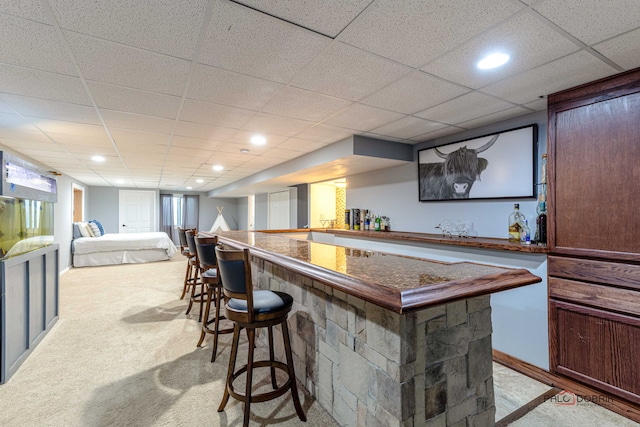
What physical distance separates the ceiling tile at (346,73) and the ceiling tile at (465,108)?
738 millimetres

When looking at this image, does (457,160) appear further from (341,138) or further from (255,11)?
(255,11)

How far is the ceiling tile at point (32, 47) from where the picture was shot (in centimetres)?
137

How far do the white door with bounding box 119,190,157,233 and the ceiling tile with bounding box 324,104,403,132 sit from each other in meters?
9.29

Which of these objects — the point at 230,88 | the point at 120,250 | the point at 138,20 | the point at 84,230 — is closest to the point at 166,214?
the point at 84,230

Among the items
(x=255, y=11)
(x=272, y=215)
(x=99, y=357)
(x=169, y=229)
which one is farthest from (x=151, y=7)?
(x=169, y=229)

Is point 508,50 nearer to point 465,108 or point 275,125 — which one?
point 465,108

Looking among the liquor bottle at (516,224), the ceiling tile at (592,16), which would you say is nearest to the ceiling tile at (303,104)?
the ceiling tile at (592,16)

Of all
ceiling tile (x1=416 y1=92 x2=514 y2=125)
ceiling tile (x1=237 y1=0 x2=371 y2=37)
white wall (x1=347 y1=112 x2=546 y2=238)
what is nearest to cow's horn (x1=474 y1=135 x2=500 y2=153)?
white wall (x1=347 y1=112 x2=546 y2=238)

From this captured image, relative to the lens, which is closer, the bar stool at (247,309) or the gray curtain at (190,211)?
the bar stool at (247,309)

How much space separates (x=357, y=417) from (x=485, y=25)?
1.99 metres

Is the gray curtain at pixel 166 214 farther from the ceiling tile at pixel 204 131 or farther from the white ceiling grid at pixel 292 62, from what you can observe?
the ceiling tile at pixel 204 131

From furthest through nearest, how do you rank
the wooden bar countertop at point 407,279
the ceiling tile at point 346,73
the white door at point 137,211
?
1. the white door at point 137,211
2. the ceiling tile at point 346,73
3. the wooden bar countertop at point 407,279

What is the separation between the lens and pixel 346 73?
1869 millimetres

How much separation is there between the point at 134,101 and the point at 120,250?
605 cm
